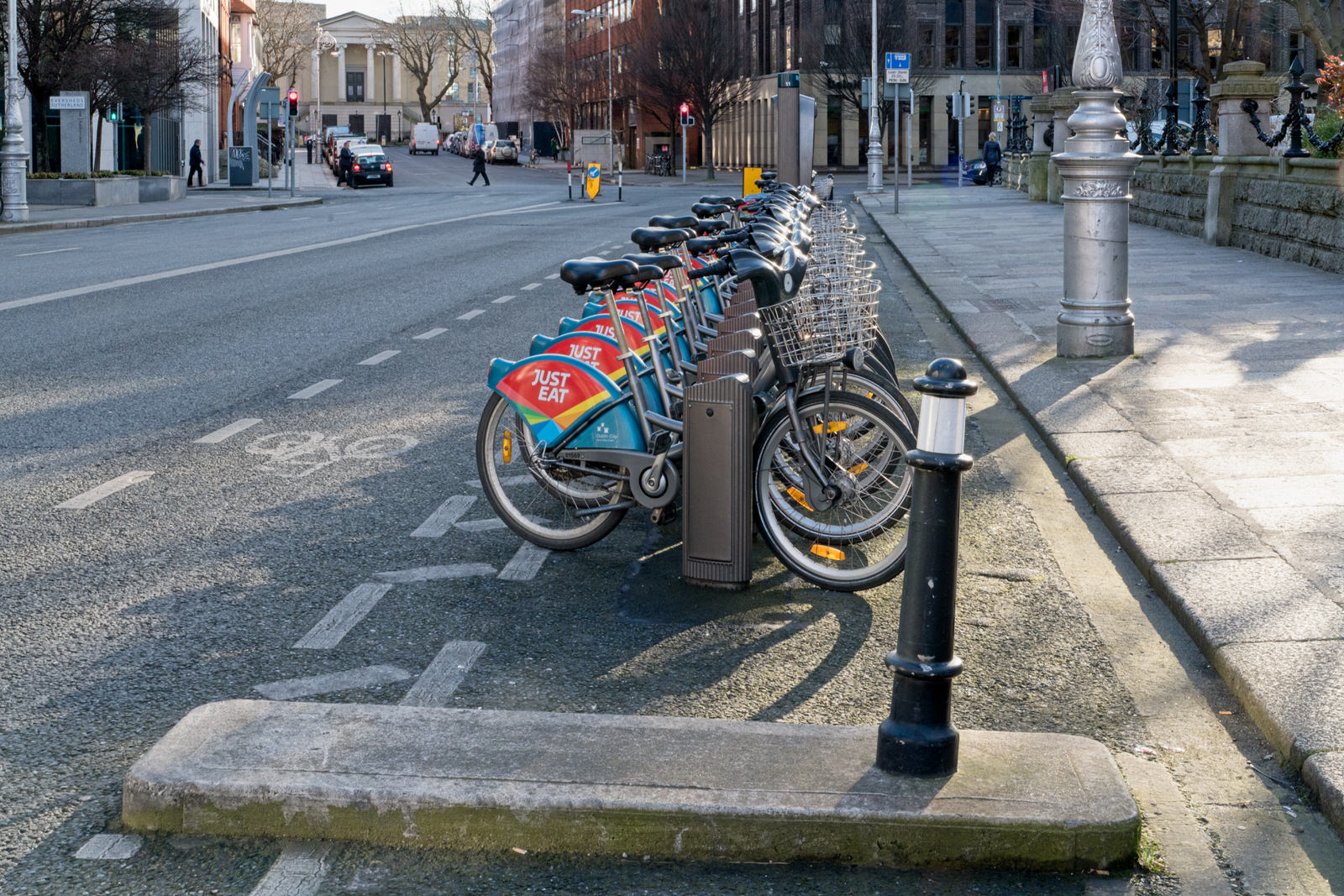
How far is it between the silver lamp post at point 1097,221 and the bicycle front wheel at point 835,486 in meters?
5.37

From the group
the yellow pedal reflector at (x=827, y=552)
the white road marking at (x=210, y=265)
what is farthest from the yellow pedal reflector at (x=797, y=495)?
the white road marking at (x=210, y=265)

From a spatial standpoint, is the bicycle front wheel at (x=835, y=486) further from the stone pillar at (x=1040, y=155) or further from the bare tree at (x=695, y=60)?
the bare tree at (x=695, y=60)

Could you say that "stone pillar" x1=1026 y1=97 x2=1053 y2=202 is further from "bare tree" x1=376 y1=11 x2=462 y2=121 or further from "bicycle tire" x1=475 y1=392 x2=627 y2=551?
"bare tree" x1=376 y1=11 x2=462 y2=121

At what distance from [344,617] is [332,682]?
651 millimetres

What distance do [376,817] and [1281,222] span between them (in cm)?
1634

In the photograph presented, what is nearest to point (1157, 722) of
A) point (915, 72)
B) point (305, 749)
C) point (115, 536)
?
point (305, 749)

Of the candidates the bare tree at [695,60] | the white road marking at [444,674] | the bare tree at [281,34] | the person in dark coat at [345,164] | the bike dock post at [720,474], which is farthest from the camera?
the bare tree at [281,34]

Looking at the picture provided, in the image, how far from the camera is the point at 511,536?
623 cm

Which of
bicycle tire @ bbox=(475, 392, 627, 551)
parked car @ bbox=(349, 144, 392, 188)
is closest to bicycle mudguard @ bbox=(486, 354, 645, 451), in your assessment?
bicycle tire @ bbox=(475, 392, 627, 551)

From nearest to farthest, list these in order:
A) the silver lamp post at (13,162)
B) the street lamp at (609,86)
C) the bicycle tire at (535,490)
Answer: the bicycle tire at (535,490) < the silver lamp post at (13,162) < the street lamp at (609,86)

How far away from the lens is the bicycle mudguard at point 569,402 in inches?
222

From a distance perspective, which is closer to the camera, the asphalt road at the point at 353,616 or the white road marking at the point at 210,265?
the asphalt road at the point at 353,616

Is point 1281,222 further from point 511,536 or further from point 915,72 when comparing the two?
point 915,72

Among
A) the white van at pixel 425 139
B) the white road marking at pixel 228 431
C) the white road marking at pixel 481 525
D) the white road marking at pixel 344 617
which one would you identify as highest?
the white van at pixel 425 139
